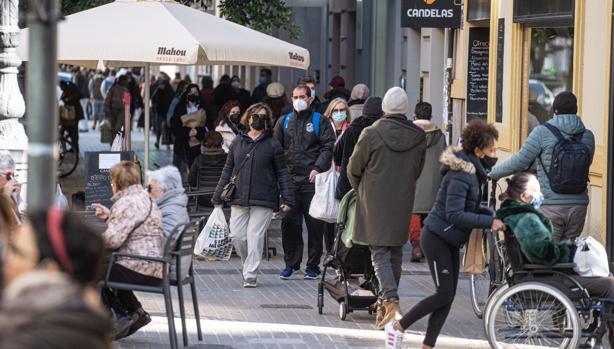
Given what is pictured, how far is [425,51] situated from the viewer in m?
21.3

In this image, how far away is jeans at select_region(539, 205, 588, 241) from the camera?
403 inches

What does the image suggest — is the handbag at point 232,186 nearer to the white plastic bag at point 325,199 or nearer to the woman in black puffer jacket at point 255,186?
the woman in black puffer jacket at point 255,186

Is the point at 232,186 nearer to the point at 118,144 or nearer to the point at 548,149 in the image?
the point at 548,149

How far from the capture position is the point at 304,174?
1296cm

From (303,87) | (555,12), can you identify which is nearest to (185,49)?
(303,87)

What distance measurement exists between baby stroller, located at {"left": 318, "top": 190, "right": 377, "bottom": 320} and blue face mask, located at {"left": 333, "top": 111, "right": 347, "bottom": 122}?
2.64 metres

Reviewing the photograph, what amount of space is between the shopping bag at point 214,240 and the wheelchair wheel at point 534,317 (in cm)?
400

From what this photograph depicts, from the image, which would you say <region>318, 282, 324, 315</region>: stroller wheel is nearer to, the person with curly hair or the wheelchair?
the person with curly hair

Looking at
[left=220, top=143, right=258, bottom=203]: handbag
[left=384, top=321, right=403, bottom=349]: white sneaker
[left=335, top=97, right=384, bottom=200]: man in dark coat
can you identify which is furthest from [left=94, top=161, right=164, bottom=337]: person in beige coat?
[left=335, top=97, right=384, bottom=200]: man in dark coat

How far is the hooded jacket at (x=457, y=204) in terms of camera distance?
8602 millimetres

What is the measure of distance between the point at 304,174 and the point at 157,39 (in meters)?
2.09

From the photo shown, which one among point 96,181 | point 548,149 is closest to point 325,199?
point 548,149

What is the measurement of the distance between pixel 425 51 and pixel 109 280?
43.2ft

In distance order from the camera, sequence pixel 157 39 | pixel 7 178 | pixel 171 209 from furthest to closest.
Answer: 1. pixel 157 39
2. pixel 7 178
3. pixel 171 209
